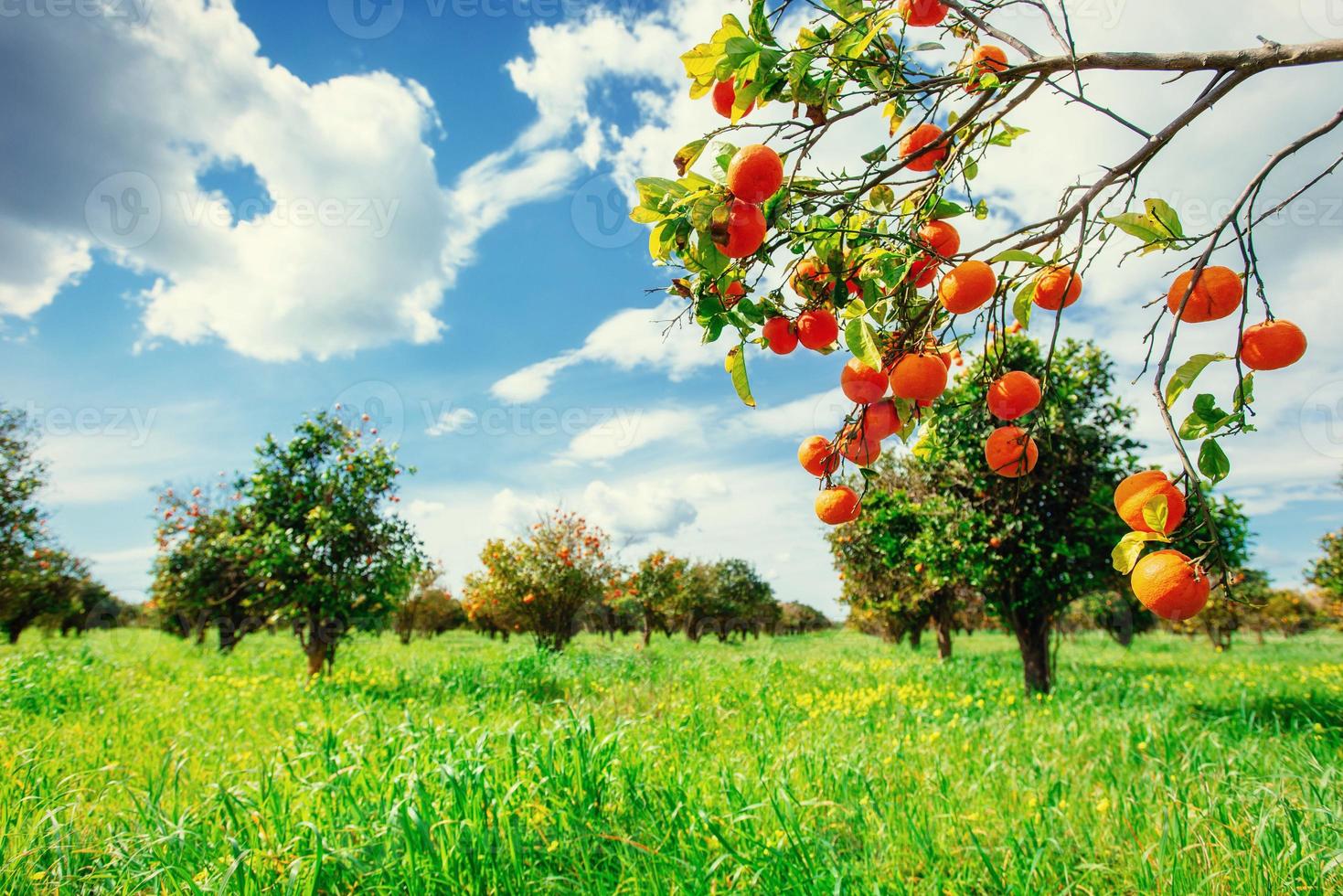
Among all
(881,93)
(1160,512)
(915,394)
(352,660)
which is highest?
(881,93)

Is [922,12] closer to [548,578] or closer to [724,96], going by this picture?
[724,96]

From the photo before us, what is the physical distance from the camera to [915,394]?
124 cm

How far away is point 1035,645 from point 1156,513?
9124 mm

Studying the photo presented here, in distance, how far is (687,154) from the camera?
137cm

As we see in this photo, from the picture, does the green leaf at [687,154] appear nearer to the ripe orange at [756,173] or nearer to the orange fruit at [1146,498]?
the ripe orange at [756,173]

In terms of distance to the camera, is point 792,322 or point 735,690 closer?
point 792,322

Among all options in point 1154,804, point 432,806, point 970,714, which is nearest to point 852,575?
point 970,714

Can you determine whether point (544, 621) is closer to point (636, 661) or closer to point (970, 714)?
point (636, 661)

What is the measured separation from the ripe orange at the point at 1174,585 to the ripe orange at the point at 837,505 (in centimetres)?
52

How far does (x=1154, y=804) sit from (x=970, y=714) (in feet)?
9.11

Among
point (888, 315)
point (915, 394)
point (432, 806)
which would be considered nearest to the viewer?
point (915, 394)

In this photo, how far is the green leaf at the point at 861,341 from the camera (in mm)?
1136

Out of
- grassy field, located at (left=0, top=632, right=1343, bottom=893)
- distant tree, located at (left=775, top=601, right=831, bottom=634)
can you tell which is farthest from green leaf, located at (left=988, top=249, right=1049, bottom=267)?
distant tree, located at (left=775, top=601, right=831, bottom=634)

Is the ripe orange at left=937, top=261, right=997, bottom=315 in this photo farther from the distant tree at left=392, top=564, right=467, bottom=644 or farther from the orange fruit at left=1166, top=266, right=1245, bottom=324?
the distant tree at left=392, top=564, right=467, bottom=644
